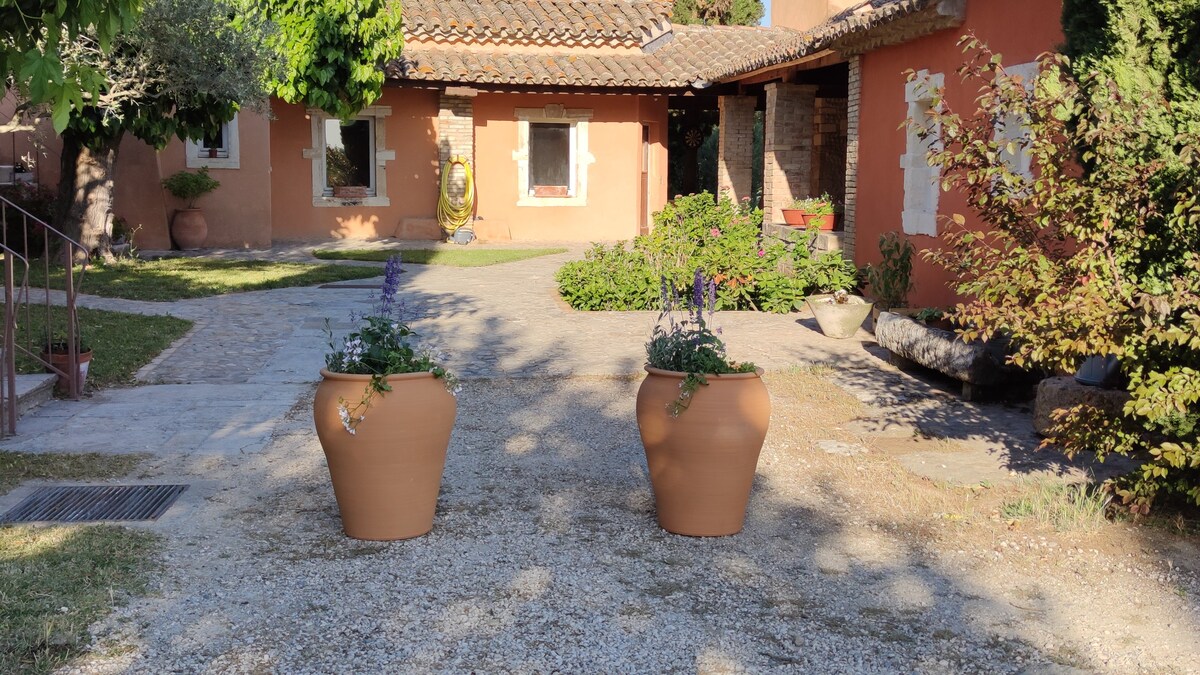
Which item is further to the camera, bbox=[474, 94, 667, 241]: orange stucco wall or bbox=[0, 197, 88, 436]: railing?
bbox=[474, 94, 667, 241]: orange stucco wall

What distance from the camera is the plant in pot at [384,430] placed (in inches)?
182

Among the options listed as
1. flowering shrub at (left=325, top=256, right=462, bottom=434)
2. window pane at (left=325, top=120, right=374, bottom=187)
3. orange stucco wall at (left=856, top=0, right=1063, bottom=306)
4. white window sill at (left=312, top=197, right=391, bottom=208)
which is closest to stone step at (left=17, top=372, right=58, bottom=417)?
flowering shrub at (left=325, top=256, right=462, bottom=434)

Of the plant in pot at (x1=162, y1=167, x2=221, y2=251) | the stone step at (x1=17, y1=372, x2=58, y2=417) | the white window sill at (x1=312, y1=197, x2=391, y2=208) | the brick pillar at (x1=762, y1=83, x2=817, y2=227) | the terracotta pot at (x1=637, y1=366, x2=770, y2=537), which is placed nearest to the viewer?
the terracotta pot at (x1=637, y1=366, x2=770, y2=537)

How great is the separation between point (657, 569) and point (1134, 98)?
9.82 ft

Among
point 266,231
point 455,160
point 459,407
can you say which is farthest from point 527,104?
point 459,407

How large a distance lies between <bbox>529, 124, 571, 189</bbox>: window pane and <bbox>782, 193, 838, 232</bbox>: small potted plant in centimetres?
782

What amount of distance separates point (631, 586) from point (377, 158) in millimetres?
17610

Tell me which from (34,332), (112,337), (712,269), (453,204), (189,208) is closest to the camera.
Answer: (34,332)

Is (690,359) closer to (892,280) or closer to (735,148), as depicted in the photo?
(892,280)

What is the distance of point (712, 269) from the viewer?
11.9 m

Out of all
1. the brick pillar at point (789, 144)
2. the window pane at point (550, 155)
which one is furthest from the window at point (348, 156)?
the brick pillar at point (789, 144)

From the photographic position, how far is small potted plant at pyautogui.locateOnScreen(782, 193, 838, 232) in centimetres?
1362

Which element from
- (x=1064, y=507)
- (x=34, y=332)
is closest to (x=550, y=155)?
(x=34, y=332)

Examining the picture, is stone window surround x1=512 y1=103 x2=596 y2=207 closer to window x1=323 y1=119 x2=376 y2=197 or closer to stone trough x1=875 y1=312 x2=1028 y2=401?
window x1=323 y1=119 x2=376 y2=197
